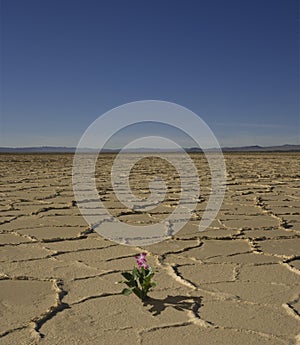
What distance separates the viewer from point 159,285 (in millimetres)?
1937

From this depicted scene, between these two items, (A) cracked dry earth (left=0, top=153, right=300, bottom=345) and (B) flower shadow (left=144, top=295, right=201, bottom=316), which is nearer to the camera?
(A) cracked dry earth (left=0, top=153, right=300, bottom=345)

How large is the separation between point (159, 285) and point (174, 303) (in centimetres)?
21

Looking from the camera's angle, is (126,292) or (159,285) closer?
(126,292)

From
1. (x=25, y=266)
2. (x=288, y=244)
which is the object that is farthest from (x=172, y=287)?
(x=288, y=244)

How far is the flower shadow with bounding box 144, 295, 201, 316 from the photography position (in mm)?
1681

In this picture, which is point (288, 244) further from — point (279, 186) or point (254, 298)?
point (279, 186)

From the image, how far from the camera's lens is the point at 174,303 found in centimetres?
174

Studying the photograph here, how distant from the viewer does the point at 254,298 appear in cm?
180

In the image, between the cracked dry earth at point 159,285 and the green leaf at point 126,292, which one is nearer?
the cracked dry earth at point 159,285

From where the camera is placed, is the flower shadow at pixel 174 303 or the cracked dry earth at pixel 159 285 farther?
the flower shadow at pixel 174 303

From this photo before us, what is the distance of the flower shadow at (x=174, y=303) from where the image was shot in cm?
168

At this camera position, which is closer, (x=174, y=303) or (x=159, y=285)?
(x=174, y=303)

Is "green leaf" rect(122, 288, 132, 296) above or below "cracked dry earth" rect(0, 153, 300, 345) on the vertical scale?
above

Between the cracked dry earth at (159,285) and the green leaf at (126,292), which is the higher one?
the green leaf at (126,292)
